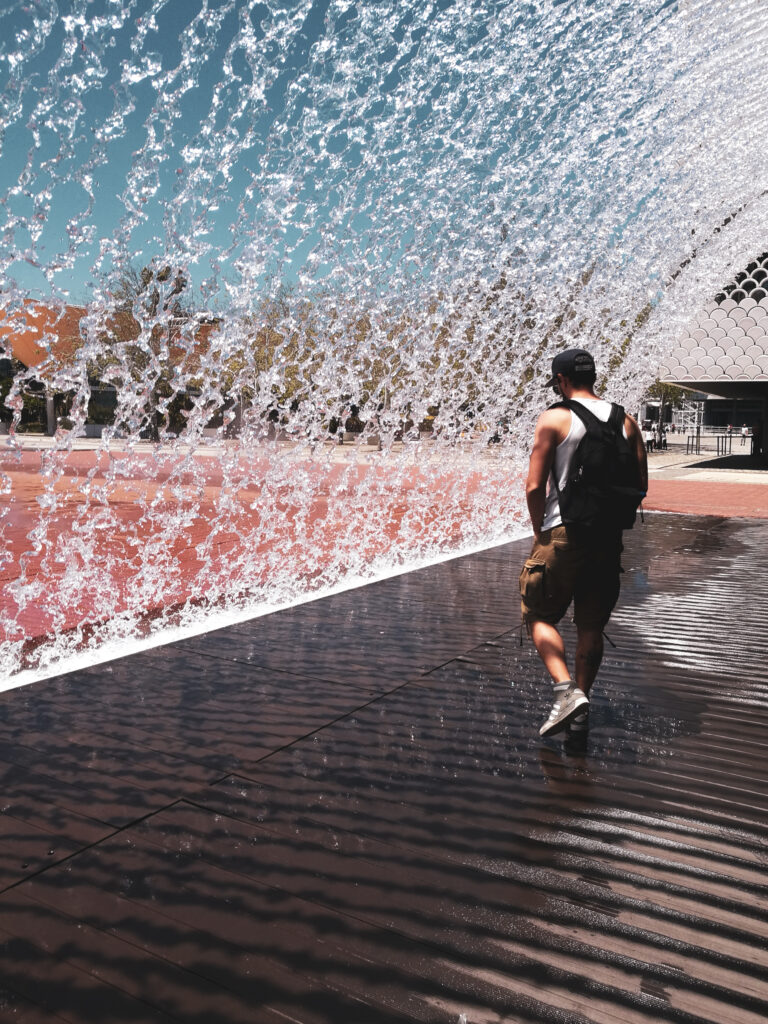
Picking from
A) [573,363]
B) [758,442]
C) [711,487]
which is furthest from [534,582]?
[758,442]

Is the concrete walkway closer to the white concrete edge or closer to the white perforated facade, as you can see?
the white perforated facade

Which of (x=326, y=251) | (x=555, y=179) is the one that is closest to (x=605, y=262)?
(x=555, y=179)

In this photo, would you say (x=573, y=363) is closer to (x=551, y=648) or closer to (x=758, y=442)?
(x=551, y=648)

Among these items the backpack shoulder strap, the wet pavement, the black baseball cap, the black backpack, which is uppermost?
the black baseball cap

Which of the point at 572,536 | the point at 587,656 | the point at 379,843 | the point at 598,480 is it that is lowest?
the point at 379,843

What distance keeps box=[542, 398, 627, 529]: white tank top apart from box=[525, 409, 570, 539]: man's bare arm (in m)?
0.02

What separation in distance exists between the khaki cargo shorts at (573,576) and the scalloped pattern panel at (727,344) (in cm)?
2006

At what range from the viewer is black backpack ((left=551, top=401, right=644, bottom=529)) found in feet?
10.8

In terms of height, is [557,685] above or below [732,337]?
below

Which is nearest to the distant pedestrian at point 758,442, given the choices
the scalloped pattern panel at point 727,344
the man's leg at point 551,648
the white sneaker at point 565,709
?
the scalloped pattern panel at point 727,344

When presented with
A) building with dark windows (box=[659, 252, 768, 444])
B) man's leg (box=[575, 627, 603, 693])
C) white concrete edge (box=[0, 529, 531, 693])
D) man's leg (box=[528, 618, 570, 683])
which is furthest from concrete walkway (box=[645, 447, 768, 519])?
man's leg (box=[528, 618, 570, 683])

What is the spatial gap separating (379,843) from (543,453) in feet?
5.22

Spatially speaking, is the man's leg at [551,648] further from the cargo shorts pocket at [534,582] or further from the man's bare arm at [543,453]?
the man's bare arm at [543,453]

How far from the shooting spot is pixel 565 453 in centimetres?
334
